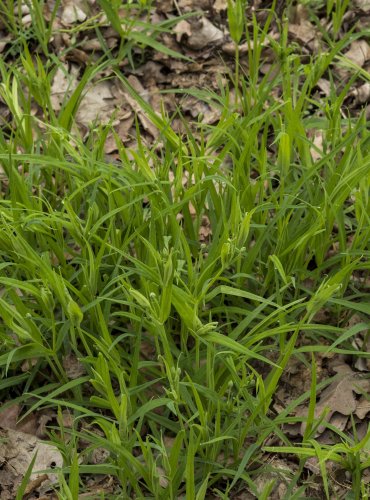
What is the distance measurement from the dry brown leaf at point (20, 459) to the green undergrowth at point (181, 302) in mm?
67

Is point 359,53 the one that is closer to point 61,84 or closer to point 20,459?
point 61,84

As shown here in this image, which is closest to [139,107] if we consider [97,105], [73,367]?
[97,105]

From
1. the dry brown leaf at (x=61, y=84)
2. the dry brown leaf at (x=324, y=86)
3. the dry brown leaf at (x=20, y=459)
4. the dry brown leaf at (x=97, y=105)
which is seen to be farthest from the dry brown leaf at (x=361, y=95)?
the dry brown leaf at (x=20, y=459)

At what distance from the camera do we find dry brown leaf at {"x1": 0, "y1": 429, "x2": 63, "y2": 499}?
6.48 ft

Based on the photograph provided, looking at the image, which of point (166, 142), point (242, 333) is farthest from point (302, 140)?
point (242, 333)

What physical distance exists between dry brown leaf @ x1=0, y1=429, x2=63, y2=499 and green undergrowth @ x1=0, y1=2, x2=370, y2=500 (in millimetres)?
67

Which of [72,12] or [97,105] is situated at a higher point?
[72,12]

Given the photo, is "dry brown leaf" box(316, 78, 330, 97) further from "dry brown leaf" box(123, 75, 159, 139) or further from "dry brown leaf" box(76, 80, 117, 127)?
"dry brown leaf" box(76, 80, 117, 127)

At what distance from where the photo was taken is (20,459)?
79.7 inches

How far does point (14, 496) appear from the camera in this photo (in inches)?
77.0

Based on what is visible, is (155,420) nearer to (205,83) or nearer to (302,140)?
(302,140)

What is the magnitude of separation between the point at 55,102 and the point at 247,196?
3.71 ft

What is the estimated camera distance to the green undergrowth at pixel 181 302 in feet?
5.96

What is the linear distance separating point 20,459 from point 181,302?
2.37 feet
